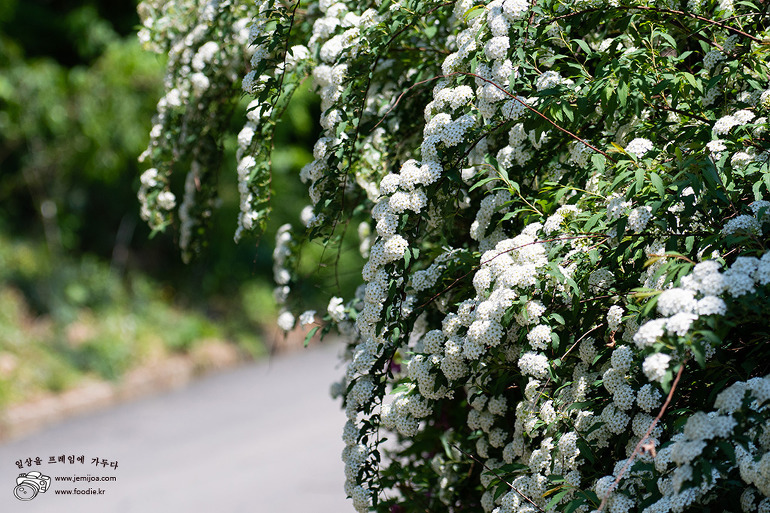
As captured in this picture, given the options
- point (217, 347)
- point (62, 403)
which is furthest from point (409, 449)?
point (217, 347)

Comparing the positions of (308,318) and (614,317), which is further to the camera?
(308,318)

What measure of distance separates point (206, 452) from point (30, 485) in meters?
1.35

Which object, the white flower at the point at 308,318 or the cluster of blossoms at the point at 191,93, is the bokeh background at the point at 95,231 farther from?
the white flower at the point at 308,318

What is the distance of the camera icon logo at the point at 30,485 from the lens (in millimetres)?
5074

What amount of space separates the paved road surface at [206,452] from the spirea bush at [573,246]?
2.72 metres

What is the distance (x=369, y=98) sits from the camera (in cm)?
293

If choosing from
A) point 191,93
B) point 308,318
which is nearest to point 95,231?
point 191,93

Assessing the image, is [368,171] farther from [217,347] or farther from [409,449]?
[217,347]

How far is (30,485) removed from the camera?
17.1 ft

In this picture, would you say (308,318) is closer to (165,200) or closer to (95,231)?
(165,200)

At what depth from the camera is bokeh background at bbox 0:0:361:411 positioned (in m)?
8.56

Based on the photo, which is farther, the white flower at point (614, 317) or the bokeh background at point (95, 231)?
the bokeh background at point (95, 231)

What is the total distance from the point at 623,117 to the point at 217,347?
26.6 ft

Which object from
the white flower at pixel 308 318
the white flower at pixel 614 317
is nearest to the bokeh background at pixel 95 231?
the white flower at pixel 308 318
